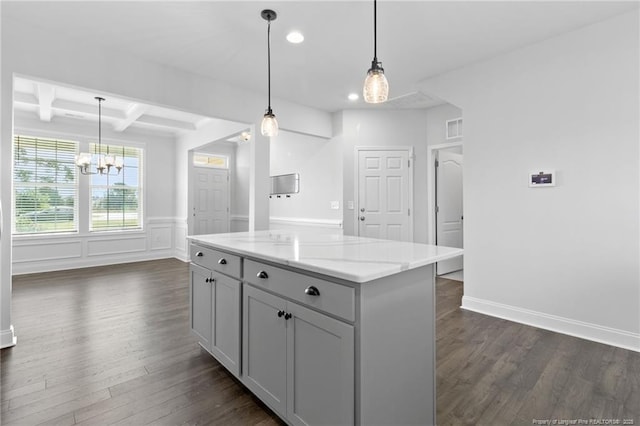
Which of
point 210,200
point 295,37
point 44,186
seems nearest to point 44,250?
point 44,186

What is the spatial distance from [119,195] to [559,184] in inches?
291

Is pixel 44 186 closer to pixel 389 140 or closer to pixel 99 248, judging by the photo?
pixel 99 248

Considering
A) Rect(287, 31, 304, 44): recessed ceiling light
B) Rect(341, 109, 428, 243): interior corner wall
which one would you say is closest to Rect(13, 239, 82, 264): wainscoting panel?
Rect(341, 109, 428, 243): interior corner wall

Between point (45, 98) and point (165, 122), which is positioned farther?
point (165, 122)

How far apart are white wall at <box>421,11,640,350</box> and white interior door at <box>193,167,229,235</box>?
5.56 metres

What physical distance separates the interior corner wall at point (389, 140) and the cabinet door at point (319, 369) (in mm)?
3689

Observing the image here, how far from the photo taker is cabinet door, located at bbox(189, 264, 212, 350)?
2393 mm

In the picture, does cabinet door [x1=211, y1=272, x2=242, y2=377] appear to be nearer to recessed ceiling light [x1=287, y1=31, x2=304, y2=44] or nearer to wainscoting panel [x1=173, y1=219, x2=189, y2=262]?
recessed ceiling light [x1=287, y1=31, x2=304, y2=44]

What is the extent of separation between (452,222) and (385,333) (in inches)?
178

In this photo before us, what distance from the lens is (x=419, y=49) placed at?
3.29 m

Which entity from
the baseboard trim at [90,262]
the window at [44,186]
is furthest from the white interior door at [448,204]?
the window at [44,186]

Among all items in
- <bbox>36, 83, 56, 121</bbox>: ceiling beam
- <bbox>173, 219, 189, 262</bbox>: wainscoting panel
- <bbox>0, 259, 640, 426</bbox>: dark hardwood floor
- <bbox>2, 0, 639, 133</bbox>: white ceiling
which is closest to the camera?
<bbox>0, 259, 640, 426</bbox>: dark hardwood floor

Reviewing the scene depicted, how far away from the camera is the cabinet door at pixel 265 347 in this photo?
5.53 ft

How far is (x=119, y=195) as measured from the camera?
6.57 metres
